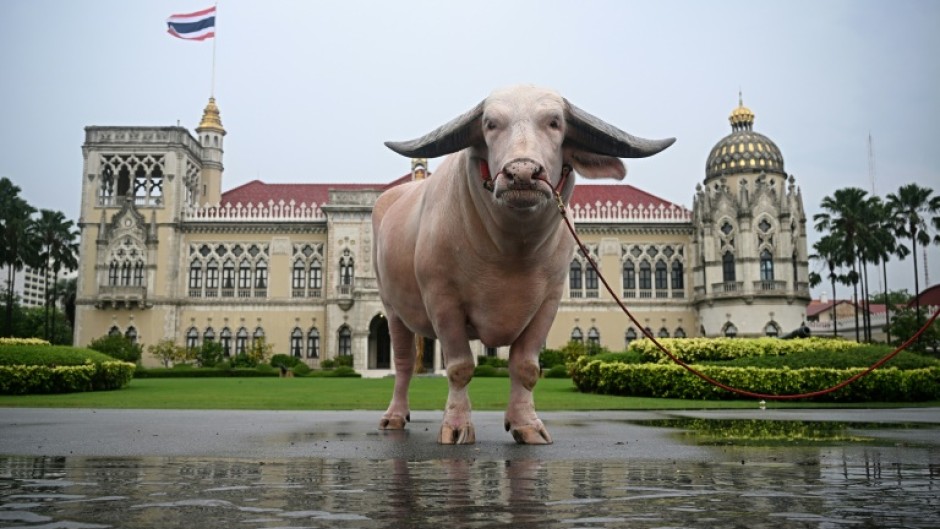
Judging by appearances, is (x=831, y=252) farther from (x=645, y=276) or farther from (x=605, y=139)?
(x=605, y=139)

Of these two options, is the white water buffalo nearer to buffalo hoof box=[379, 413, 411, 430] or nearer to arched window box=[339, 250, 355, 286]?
buffalo hoof box=[379, 413, 411, 430]

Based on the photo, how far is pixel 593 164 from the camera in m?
4.38

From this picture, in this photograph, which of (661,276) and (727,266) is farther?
(661,276)

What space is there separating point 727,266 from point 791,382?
106 ft

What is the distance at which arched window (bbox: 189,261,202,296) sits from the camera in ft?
159

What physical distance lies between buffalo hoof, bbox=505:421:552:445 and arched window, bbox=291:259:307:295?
150ft

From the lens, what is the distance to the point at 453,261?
14.3 ft

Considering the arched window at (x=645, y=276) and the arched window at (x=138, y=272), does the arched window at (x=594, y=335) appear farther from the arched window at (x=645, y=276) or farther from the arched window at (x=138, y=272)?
the arched window at (x=138, y=272)

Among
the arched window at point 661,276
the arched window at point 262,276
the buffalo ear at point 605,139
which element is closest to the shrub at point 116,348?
the arched window at point 262,276

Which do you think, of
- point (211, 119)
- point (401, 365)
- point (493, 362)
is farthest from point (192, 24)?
point (401, 365)

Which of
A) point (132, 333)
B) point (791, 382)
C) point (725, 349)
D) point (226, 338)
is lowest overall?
point (791, 382)

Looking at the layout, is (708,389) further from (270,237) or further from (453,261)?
(270,237)

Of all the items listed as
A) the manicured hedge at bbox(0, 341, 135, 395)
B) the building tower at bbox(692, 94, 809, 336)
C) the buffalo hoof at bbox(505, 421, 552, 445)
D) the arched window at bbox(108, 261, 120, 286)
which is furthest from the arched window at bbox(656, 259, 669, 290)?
the buffalo hoof at bbox(505, 421, 552, 445)

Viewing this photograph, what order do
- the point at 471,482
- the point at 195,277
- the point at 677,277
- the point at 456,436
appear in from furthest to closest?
the point at 677,277
the point at 195,277
the point at 456,436
the point at 471,482
